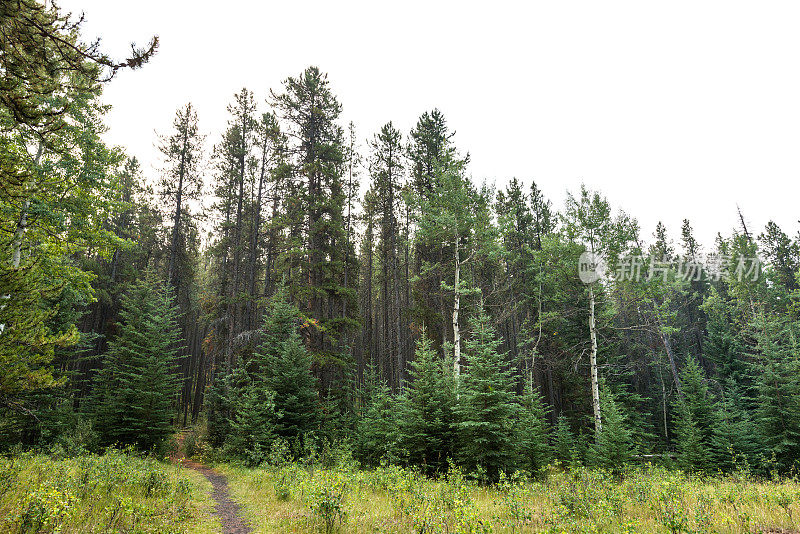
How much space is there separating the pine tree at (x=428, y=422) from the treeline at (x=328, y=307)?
7 cm

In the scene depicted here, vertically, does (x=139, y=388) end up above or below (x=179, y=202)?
below

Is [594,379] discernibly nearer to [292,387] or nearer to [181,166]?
[292,387]

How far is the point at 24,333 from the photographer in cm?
953

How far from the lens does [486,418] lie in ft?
38.9

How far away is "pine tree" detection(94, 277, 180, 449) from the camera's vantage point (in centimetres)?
1670

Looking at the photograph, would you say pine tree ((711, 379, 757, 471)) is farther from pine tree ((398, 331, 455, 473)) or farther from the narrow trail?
the narrow trail

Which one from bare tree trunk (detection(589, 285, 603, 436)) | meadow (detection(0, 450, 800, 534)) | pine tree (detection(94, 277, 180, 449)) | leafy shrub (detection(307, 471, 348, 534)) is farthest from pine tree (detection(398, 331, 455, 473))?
pine tree (detection(94, 277, 180, 449))

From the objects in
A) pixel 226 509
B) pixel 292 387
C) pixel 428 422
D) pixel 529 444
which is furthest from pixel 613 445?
pixel 226 509

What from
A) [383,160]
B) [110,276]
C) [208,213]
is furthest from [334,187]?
[110,276]

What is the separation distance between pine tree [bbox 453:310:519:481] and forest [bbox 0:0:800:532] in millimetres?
101

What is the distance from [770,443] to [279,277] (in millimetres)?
27485

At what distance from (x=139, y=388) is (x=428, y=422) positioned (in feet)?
47.7

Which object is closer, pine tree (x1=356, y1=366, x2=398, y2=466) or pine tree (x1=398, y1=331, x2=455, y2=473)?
pine tree (x1=398, y1=331, x2=455, y2=473)

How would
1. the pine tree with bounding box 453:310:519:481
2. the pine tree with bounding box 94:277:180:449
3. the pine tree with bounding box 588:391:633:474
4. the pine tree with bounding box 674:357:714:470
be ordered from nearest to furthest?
the pine tree with bounding box 453:310:519:481 → the pine tree with bounding box 588:391:633:474 → the pine tree with bounding box 94:277:180:449 → the pine tree with bounding box 674:357:714:470
